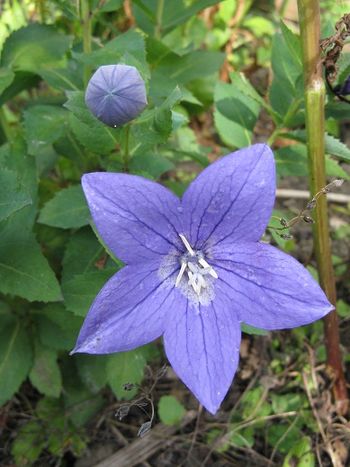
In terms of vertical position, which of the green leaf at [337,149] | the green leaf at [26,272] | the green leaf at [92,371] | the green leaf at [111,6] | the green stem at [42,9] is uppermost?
the green leaf at [111,6]

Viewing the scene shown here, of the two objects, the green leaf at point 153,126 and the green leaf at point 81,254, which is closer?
the green leaf at point 153,126

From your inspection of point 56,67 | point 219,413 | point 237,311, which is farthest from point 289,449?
point 56,67

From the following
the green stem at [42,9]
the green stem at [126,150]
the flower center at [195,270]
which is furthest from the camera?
the green stem at [42,9]

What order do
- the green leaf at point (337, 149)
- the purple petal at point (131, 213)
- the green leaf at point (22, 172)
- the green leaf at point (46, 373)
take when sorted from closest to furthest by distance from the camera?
the purple petal at point (131, 213), the green leaf at point (337, 149), the green leaf at point (22, 172), the green leaf at point (46, 373)

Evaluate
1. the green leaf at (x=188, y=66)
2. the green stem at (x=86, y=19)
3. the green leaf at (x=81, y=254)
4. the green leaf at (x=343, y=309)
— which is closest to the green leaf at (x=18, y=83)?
the green stem at (x=86, y=19)

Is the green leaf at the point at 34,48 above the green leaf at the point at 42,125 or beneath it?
above

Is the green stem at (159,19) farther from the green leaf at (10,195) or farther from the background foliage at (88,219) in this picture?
the green leaf at (10,195)

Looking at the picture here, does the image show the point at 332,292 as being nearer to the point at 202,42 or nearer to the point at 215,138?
the point at 215,138

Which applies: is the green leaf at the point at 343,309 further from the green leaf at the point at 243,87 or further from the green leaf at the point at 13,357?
the green leaf at the point at 13,357
